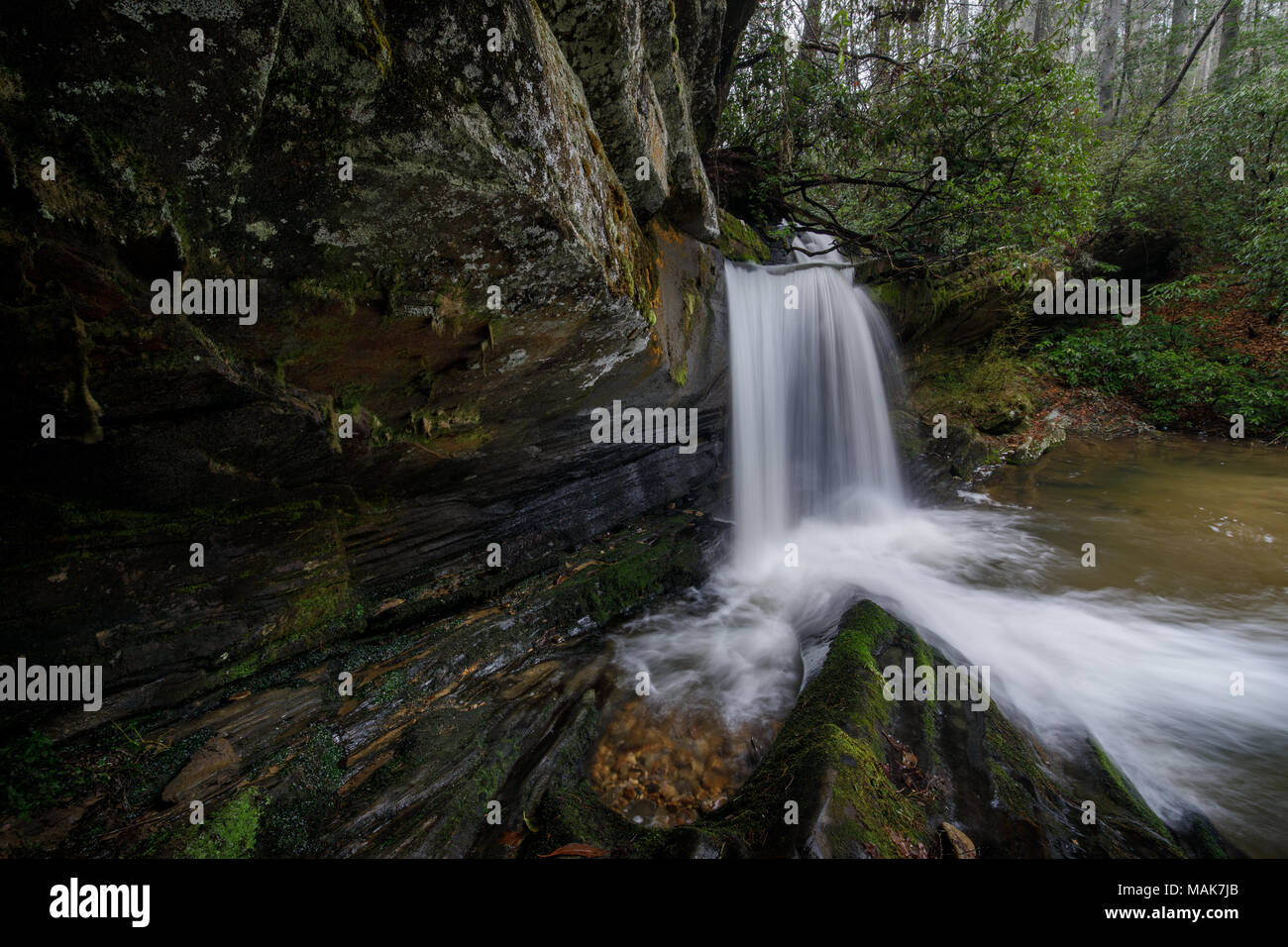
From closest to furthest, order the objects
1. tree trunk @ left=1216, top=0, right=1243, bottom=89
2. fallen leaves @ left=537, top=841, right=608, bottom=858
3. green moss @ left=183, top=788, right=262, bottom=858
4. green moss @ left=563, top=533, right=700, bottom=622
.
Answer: green moss @ left=183, top=788, right=262, bottom=858 → fallen leaves @ left=537, top=841, right=608, bottom=858 → green moss @ left=563, top=533, right=700, bottom=622 → tree trunk @ left=1216, top=0, right=1243, bottom=89

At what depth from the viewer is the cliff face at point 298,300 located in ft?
6.57

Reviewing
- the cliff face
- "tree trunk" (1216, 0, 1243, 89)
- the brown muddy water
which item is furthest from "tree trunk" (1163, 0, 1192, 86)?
the cliff face

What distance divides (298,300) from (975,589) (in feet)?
25.4

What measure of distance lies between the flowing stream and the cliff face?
269cm

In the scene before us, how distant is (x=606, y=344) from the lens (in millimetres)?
4414

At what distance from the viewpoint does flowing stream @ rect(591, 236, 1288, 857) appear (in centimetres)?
383

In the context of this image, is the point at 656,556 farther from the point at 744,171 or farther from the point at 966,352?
the point at 966,352

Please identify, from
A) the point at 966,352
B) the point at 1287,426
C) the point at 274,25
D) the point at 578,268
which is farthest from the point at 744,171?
the point at 1287,426

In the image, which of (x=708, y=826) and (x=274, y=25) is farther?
(x=708, y=826)

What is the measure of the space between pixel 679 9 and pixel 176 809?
306 inches

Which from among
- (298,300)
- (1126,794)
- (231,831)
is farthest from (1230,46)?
(231,831)

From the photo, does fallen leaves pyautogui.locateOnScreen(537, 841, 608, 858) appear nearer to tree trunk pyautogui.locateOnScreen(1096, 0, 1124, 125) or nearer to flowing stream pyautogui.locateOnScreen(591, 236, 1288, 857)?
flowing stream pyautogui.locateOnScreen(591, 236, 1288, 857)

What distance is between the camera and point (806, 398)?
888 cm

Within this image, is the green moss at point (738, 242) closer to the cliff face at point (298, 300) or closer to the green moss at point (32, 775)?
the cliff face at point (298, 300)
